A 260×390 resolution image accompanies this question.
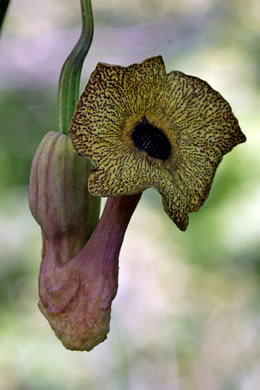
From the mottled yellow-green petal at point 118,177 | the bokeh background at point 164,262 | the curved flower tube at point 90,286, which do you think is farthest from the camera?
the bokeh background at point 164,262

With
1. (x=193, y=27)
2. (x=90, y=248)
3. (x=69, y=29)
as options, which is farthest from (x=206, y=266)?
(x=90, y=248)

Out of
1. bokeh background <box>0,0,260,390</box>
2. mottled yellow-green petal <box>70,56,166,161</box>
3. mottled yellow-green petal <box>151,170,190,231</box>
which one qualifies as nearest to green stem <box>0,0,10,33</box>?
mottled yellow-green petal <box>70,56,166,161</box>

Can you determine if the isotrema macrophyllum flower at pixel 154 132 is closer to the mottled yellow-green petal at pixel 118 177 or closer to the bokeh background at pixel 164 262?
the mottled yellow-green petal at pixel 118 177

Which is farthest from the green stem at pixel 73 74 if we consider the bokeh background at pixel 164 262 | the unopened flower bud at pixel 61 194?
the bokeh background at pixel 164 262

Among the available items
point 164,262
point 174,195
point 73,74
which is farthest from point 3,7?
point 164,262

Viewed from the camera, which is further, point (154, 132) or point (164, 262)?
point (164, 262)

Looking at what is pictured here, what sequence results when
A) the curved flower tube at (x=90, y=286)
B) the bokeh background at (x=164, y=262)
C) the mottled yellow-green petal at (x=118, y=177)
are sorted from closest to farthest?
the mottled yellow-green petal at (x=118, y=177), the curved flower tube at (x=90, y=286), the bokeh background at (x=164, y=262)

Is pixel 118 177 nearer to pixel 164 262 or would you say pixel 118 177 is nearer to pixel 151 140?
pixel 151 140

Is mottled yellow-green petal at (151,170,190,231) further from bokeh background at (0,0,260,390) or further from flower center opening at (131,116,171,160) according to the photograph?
bokeh background at (0,0,260,390)
